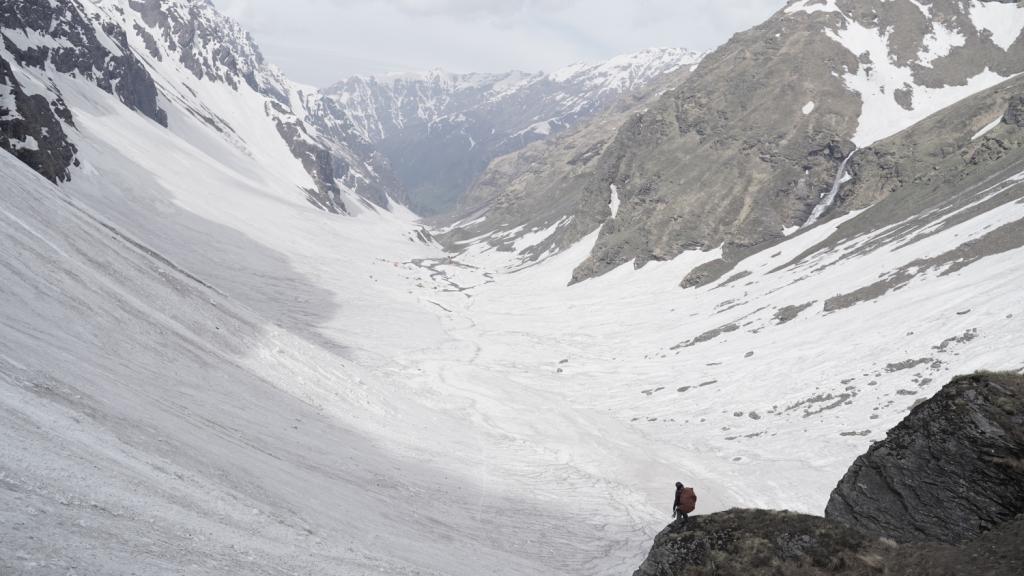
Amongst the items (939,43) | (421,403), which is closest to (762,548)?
(421,403)

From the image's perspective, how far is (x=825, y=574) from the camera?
14.9 metres

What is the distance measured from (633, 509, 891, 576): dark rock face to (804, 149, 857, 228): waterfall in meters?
90.9

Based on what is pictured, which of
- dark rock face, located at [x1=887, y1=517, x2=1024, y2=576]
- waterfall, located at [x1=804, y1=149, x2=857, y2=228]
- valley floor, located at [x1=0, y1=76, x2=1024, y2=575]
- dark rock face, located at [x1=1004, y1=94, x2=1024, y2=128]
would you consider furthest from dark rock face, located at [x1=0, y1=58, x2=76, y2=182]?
dark rock face, located at [x1=1004, y1=94, x2=1024, y2=128]

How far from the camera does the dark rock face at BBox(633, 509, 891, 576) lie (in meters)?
15.1

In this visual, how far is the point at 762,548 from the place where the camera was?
15969 mm

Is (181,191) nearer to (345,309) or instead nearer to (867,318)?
(345,309)

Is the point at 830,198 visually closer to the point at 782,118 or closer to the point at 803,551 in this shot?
the point at 782,118

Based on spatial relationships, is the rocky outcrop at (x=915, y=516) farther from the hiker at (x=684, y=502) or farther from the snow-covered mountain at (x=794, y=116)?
the snow-covered mountain at (x=794, y=116)

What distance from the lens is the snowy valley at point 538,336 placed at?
62.0 feet

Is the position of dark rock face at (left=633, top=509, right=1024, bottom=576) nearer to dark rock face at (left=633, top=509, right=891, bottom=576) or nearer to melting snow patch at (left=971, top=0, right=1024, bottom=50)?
dark rock face at (left=633, top=509, right=891, bottom=576)

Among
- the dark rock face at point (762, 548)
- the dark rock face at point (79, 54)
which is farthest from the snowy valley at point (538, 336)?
the dark rock face at point (79, 54)

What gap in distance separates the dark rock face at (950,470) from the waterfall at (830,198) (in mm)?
88952

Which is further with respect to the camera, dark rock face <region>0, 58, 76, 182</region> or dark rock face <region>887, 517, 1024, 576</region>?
dark rock face <region>0, 58, 76, 182</region>

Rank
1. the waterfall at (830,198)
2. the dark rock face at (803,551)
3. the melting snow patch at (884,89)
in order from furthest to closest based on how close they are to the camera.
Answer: the melting snow patch at (884,89) < the waterfall at (830,198) < the dark rock face at (803,551)
